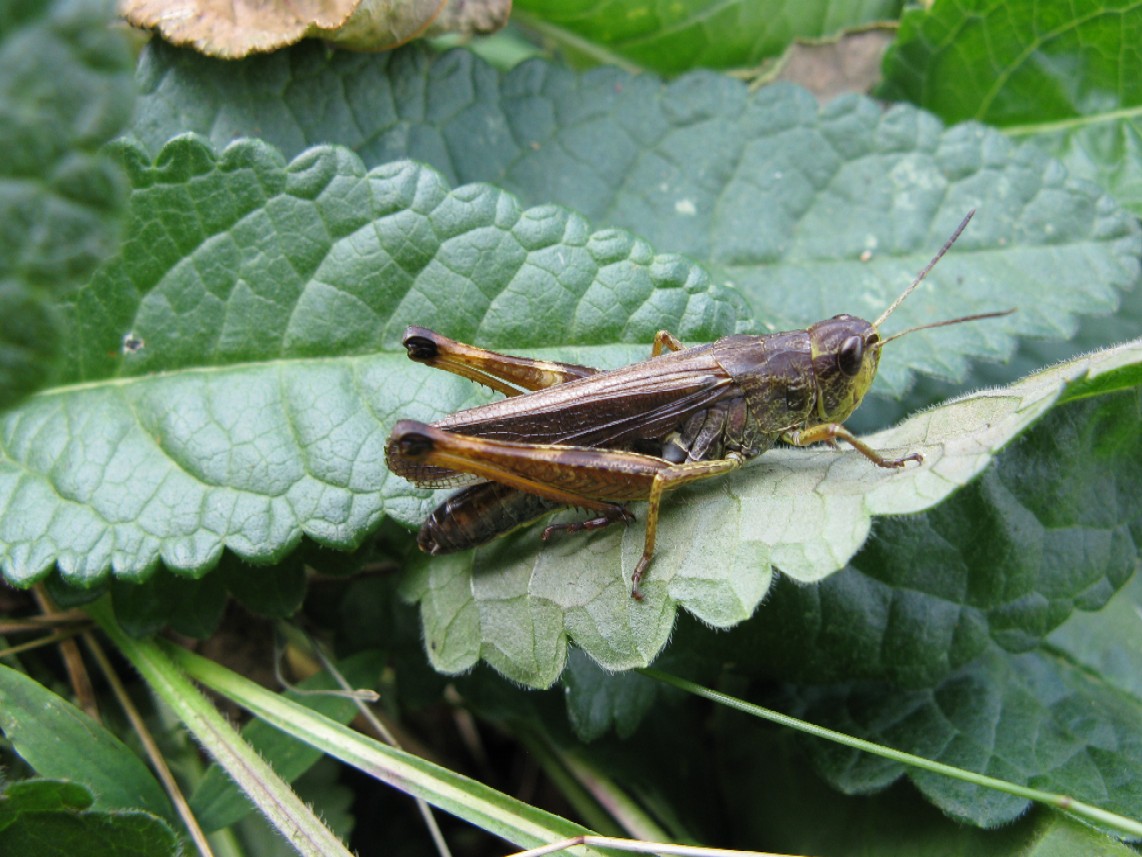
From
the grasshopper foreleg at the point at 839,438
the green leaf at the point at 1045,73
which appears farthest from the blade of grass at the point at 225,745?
the green leaf at the point at 1045,73

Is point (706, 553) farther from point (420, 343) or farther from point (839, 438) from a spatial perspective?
point (420, 343)

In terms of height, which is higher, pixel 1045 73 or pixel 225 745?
pixel 1045 73

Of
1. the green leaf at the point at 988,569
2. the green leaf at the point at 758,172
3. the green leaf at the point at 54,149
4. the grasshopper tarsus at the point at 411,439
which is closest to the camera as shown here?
the green leaf at the point at 54,149

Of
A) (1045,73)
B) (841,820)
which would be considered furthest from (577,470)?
(1045,73)

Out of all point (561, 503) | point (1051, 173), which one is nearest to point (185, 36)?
point (561, 503)

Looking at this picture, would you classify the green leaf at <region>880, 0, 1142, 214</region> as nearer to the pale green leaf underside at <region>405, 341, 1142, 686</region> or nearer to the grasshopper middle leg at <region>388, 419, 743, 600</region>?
the pale green leaf underside at <region>405, 341, 1142, 686</region>

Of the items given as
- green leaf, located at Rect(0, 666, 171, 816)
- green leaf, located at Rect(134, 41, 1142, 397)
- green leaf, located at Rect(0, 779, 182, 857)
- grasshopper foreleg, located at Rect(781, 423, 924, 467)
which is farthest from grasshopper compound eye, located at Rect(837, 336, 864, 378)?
green leaf, located at Rect(0, 666, 171, 816)

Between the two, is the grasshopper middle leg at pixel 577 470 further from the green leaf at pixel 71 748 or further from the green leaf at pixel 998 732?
the green leaf at pixel 71 748

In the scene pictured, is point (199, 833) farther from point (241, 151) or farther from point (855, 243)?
point (855, 243)
